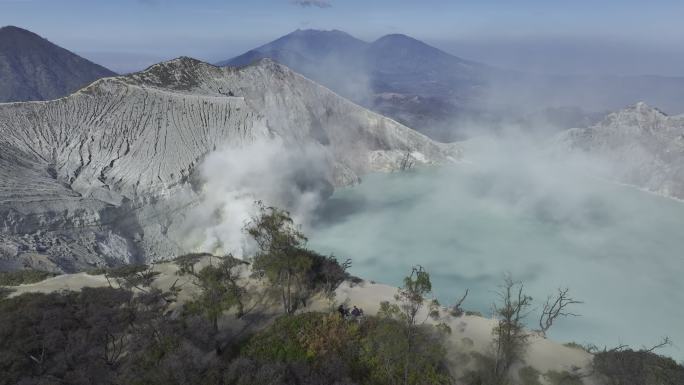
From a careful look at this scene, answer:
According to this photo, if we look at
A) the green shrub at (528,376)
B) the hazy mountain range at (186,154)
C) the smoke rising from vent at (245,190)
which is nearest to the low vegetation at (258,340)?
the green shrub at (528,376)

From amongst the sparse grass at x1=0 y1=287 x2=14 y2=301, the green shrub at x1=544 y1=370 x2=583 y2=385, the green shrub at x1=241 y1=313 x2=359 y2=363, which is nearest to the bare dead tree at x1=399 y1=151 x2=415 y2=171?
the green shrub at x1=241 y1=313 x2=359 y2=363

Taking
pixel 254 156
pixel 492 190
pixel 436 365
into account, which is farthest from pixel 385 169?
pixel 436 365

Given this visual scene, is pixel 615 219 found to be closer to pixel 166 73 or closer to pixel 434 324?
pixel 434 324

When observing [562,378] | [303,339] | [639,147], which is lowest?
[303,339]

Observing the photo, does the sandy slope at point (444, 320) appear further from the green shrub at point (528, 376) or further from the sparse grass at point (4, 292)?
the green shrub at point (528, 376)

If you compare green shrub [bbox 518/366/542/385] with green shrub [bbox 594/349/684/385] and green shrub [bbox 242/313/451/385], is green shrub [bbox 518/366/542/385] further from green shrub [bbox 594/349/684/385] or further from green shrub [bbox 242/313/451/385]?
green shrub [bbox 242/313/451/385]

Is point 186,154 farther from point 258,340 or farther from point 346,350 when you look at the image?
point 346,350

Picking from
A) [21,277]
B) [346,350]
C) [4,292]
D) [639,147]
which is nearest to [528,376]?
[346,350]
